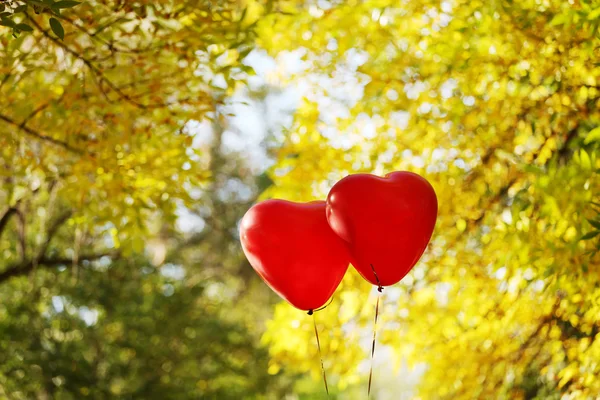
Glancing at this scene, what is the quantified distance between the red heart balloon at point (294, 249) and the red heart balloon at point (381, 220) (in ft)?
0.40

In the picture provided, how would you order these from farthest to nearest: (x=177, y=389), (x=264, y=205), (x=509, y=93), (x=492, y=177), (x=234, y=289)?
(x=234, y=289) → (x=177, y=389) → (x=492, y=177) → (x=509, y=93) → (x=264, y=205)

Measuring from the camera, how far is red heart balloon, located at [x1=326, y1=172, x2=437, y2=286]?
2.31 meters

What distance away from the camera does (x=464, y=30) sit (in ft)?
9.28

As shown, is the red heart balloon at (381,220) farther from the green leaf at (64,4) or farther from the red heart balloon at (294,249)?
the green leaf at (64,4)

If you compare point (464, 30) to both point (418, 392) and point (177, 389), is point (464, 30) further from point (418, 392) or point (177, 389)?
point (177, 389)

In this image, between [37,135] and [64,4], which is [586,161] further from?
[37,135]

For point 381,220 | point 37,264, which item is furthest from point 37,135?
point 37,264

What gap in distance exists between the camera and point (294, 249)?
2459mm

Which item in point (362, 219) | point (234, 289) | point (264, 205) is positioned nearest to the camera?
point (362, 219)

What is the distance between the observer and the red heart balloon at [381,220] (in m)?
2.31

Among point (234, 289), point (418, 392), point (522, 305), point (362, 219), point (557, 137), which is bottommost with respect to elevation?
point (234, 289)

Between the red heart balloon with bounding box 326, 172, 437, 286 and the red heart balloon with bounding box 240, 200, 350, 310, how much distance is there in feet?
0.40

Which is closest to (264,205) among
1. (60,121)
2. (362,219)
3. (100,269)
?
(362,219)

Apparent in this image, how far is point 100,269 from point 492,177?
4235mm
